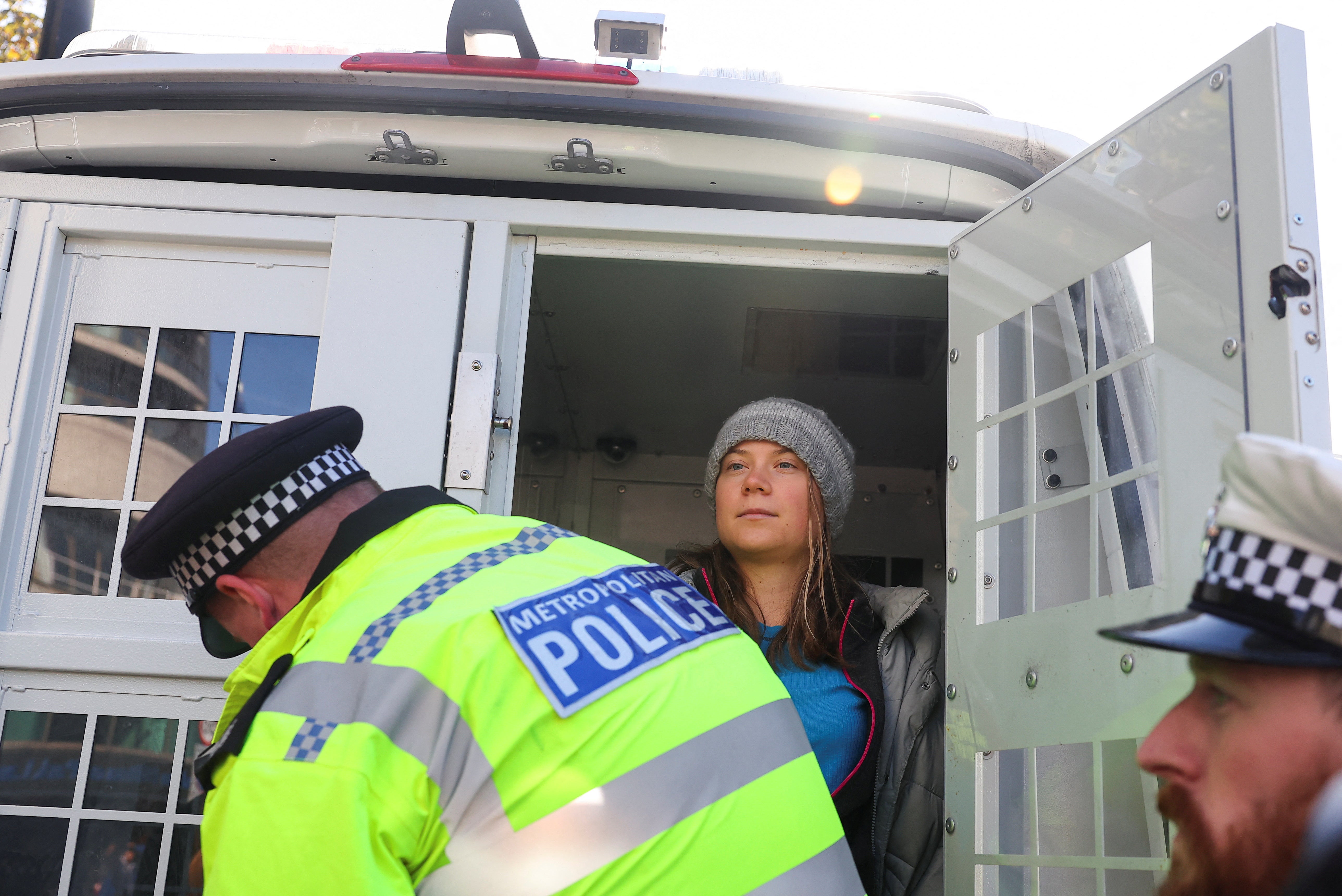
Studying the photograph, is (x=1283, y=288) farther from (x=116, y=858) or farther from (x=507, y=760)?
(x=116, y=858)

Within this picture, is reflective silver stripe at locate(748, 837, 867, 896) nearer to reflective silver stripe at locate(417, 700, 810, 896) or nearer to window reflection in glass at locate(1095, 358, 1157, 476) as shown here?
reflective silver stripe at locate(417, 700, 810, 896)

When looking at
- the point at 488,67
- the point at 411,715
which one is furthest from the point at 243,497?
the point at 488,67

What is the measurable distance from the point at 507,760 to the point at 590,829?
0.41 ft

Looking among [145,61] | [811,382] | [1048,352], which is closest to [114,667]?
[145,61]

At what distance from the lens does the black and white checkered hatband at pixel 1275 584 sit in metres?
0.79

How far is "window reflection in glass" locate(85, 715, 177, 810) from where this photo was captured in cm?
225

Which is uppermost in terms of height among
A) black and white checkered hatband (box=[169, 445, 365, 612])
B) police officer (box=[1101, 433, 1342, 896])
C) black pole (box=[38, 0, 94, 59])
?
black pole (box=[38, 0, 94, 59])

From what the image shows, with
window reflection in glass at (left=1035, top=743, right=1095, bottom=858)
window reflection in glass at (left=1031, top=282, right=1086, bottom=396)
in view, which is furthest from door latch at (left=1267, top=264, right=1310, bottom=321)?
window reflection in glass at (left=1035, top=743, right=1095, bottom=858)

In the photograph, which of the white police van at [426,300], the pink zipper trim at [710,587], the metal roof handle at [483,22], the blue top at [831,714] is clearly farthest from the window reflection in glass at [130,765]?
the metal roof handle at [483,22]

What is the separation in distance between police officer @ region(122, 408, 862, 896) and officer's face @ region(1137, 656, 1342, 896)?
0.54m

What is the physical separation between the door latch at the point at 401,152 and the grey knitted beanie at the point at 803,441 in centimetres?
99

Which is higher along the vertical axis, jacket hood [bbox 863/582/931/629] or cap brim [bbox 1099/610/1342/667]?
jacket hood [bbox 863/582/931/629]

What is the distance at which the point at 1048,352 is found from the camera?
81.2 inches

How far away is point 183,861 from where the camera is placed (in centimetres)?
Answer: 222
